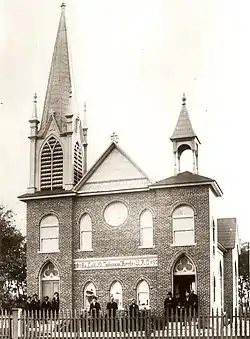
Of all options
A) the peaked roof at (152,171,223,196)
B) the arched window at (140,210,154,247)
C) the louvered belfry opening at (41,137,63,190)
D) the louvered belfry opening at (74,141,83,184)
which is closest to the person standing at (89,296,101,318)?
the arched window at (140,210,154,247)

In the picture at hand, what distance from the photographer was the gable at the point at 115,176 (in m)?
21.2

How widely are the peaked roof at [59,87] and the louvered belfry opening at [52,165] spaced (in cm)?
72

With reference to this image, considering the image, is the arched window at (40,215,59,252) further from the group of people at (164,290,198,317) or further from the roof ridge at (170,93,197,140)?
the roof ridge at (170,93,197,140)

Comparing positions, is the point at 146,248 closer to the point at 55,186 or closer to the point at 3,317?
the point at 55,186

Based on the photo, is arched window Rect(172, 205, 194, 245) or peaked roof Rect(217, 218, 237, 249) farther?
peaked roof Rect(217, 218, 237, 249)

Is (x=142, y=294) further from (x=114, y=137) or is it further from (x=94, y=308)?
(x=114, y=137)

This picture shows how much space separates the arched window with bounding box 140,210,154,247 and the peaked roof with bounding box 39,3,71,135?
476 centimetres

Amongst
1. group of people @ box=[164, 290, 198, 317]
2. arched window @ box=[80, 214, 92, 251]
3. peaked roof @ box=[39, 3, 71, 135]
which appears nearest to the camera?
group of people @ box=[164, 290, 198, 317]

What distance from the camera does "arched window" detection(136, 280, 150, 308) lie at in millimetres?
20575

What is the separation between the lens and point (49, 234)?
21891 millimetres

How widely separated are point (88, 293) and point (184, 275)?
326 centimetres

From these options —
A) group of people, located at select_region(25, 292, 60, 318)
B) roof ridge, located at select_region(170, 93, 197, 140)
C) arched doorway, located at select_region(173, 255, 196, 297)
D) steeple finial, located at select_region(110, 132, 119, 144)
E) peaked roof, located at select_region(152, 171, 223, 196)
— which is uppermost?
roof ridge, located at select_region(170, 93, 197, 140)

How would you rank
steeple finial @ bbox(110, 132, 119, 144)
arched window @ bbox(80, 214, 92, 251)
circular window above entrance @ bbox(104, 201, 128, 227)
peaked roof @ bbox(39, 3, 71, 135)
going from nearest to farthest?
1. circular window above entrance @ bbox(104, 201, 128, 227)
2. steeple finial @ bbox(110, 132, 119, 144)
3. arched window @ bbox(80, 214, 92, 251)
4. peaked roof @ bbox(39, 3, 71, 135)

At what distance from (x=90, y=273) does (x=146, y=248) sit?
2.07 metres
